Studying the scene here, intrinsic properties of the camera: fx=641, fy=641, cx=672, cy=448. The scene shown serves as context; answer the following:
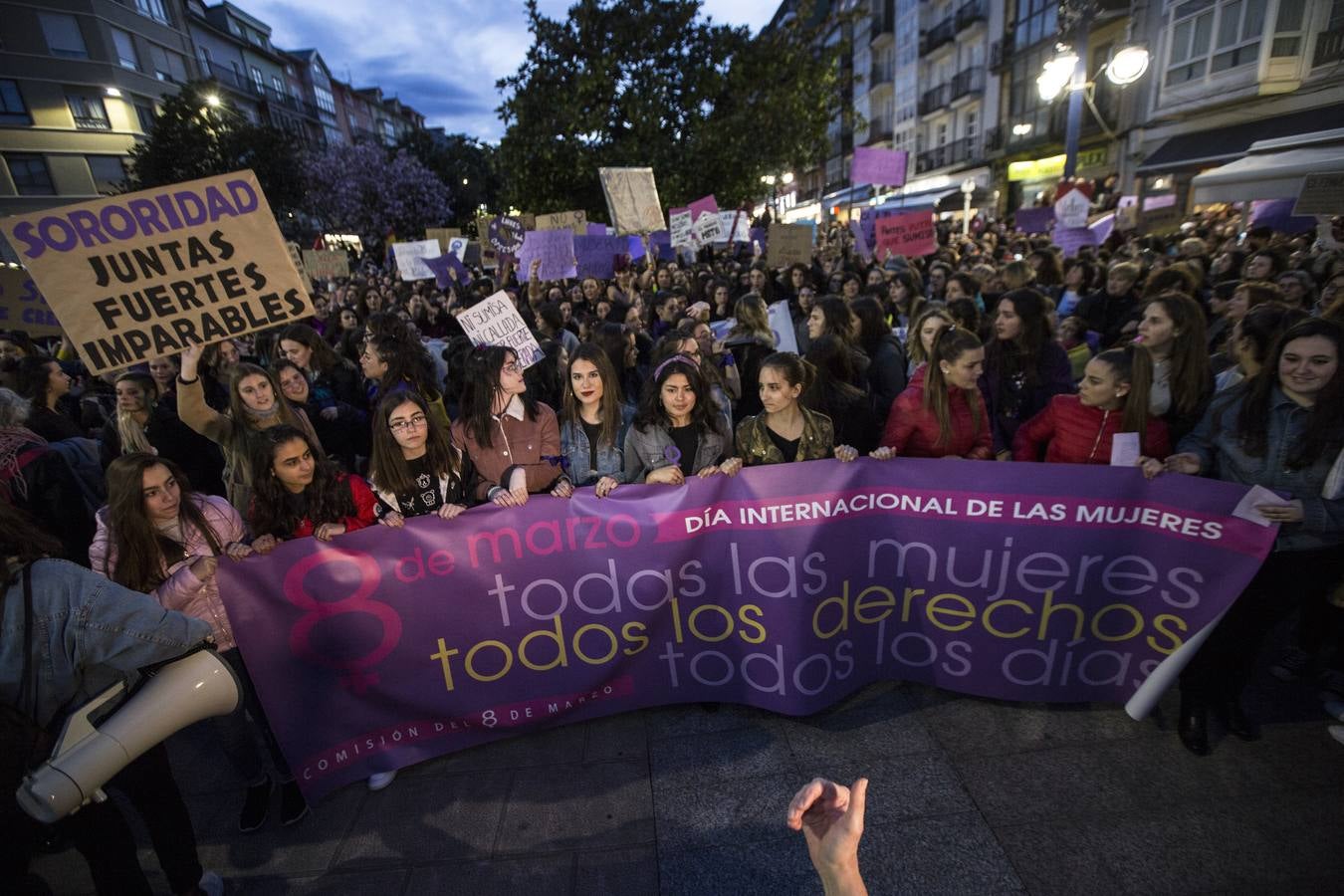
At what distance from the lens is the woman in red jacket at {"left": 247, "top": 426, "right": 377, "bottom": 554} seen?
2.88 meters

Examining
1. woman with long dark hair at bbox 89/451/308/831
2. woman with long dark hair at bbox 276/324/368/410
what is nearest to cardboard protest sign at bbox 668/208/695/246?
woman with long dark hair at bbox 276/324/368/410

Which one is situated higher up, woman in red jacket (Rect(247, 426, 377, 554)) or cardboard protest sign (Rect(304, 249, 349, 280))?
cardboard protest sign (Rect(304, 249, 349, 280))

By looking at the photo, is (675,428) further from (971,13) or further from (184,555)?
(971,13)

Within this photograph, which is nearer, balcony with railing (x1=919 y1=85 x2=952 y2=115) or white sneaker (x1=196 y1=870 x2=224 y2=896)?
white sneaker (x1=196 y1=870 x2=224 y2=896)

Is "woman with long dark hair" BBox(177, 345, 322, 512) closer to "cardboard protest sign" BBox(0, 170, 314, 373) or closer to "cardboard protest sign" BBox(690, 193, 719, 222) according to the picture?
"cardboard protest sign" BBox(0, 170, 314, 373)

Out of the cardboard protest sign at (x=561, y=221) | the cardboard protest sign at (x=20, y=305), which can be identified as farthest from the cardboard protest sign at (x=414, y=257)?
the cardboard protest sign at (x=20, y=305)

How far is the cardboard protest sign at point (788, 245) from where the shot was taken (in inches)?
368

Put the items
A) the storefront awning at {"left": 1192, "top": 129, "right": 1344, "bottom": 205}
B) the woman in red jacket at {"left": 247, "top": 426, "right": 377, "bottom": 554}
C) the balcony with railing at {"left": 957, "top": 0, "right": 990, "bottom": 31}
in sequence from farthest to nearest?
the balcony with railing at {"left": 957, "top": 0, "right": 990, "bottom": 31} → the storefront awning at {"left": 1192, "top": 129, "right": 1344, "bottom": 205} → the woman in red jacket at {"left": 247, "top": 426, "right": 377, "bottom": 554}

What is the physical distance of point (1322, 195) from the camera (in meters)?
7.04

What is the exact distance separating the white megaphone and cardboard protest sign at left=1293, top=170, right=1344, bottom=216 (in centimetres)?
1035

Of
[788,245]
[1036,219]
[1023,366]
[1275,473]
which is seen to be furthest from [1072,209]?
[1275,473]

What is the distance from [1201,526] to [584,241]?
32.1 ft

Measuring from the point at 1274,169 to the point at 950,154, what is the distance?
24.9m

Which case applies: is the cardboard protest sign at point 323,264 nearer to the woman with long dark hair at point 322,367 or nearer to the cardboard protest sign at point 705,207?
the cardboard protest sign at point 705,207
